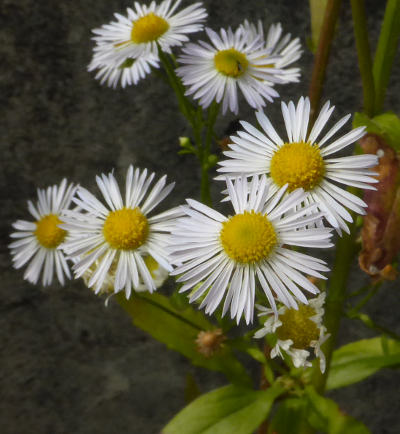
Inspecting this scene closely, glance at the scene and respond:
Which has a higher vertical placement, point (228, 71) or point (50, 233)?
point (228, 71)

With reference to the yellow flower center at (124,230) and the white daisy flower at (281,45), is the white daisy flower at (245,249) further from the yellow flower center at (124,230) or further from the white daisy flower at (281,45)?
the white daisy flower at (281,45)

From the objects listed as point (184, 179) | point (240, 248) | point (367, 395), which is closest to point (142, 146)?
point (184, 179)

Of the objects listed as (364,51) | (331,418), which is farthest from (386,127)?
(331,418)

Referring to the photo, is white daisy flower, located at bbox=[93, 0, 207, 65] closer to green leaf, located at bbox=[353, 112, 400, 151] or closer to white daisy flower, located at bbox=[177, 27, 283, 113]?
white daisy flower, located at bbox=[177, 27, 283, 113]

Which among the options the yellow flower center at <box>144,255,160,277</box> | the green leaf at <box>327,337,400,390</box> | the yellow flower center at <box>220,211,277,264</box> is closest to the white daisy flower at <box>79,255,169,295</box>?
the yellow flower center at <box>144,255,160,277</box>

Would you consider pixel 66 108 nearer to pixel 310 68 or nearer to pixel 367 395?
pixel 310 68

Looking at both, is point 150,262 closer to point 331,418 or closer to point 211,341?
point 211,341
